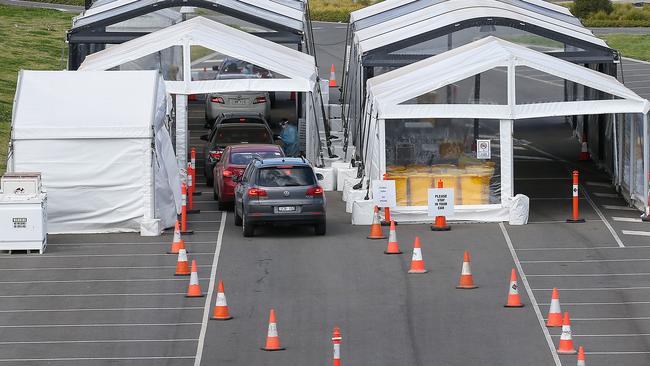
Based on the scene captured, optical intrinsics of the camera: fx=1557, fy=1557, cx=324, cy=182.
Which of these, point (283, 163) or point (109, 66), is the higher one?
point (109, 66)

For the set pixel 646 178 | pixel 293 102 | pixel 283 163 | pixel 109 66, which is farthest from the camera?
pixel 293 102

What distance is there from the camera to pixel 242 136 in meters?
37.3

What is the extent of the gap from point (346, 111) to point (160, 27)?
722 cm

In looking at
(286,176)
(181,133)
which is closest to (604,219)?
(286,176)

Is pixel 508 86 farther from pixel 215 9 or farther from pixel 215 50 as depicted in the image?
pixel 215 9

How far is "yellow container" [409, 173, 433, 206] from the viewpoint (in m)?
32.1

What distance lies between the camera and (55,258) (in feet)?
93.1

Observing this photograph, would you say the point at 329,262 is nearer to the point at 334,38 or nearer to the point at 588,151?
the point at 588,151

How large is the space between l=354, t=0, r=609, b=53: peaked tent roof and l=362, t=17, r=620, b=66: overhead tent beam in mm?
124

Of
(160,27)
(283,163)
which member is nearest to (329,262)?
(283,163)

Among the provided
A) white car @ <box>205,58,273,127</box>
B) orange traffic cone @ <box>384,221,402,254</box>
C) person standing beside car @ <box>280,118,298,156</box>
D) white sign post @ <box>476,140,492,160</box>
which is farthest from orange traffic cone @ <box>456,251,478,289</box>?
white car @ <box>205,58,273,127</box>

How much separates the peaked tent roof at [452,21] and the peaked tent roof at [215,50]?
2481 millimetres

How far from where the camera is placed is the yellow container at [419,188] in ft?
105

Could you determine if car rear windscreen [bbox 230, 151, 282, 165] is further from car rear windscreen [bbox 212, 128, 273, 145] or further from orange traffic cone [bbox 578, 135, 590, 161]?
orange traffic cone [bbox 578, 135, 590, 161]
